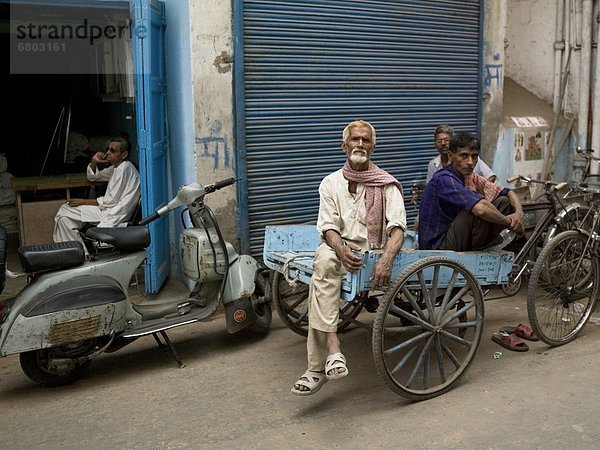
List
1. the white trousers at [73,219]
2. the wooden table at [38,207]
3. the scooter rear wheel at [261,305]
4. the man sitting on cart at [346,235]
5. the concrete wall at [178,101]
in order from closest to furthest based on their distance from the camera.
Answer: the man sitting on cart at [346,235] → the scooter rear wheel at [261,305] → the concrete wall at [178,101] → the white trousers at [73,219] → the wooden table at [38,207]

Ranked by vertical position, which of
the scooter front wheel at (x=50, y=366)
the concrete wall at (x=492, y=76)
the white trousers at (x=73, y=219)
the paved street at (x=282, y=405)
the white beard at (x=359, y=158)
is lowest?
the paved street at (x=282, y=405)

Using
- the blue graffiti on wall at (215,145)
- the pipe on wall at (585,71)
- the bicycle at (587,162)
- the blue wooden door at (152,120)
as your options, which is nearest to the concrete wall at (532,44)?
the pipe on wall at (585,71)

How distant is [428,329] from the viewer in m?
3.92

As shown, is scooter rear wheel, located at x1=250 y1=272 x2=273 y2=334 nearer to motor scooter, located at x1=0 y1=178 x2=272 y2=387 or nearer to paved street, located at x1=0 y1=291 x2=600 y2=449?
motor scooter, located at x1=0 y1=178 x2=272 y2=387

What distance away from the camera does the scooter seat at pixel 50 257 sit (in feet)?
12.9

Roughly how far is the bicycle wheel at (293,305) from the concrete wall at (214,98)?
1121 mm

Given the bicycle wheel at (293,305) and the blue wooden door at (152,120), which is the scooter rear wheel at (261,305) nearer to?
the bicycle wheel at (293,305)

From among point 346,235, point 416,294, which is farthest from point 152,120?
point 416,294

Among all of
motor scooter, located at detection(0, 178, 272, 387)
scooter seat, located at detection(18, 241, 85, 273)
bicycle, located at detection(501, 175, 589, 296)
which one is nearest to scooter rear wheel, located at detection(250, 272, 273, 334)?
motor scooter, located at detection(0, 178, 272, 387)

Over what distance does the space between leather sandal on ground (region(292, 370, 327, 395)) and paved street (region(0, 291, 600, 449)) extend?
0.57 ft

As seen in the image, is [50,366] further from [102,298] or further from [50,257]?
[50,257]

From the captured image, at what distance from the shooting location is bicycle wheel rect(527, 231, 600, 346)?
4789 mm

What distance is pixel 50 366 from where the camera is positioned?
4.07 metres

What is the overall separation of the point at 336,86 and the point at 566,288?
275 centimetres
